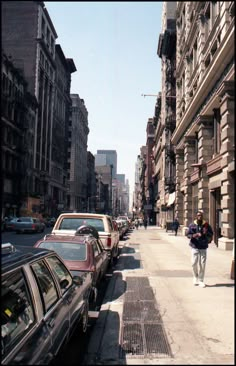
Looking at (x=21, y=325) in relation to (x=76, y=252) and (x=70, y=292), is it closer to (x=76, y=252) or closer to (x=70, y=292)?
(x=70, y=292)

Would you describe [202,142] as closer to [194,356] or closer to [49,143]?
[194,356]

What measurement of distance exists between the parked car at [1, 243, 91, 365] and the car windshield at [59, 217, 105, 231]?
7.73 metres

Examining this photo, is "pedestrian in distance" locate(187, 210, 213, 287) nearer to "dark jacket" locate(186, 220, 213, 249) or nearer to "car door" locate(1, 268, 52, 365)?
"dark jacket" locate(186, 220, 213, 249)

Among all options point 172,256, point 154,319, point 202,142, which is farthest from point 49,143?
point 154,319

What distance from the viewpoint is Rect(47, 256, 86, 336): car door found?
4926mm

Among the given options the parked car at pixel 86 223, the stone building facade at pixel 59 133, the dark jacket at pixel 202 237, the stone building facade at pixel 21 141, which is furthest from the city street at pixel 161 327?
the stone building facade at pixel 59 133

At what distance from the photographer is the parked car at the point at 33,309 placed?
10.4 ft

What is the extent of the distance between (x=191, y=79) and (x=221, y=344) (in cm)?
2551

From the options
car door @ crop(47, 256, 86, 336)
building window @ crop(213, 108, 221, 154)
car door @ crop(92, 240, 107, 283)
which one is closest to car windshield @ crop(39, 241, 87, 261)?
car door @ crop(92, 240, 107, 283)

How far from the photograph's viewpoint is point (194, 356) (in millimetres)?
4523

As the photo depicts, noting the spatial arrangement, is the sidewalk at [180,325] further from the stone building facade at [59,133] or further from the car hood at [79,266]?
the stone building facade at [59,133]

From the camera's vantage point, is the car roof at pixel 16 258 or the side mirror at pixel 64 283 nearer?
the car roof at pixel 16 258

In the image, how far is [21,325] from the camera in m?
3.54

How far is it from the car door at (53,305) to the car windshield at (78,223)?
794 cm
